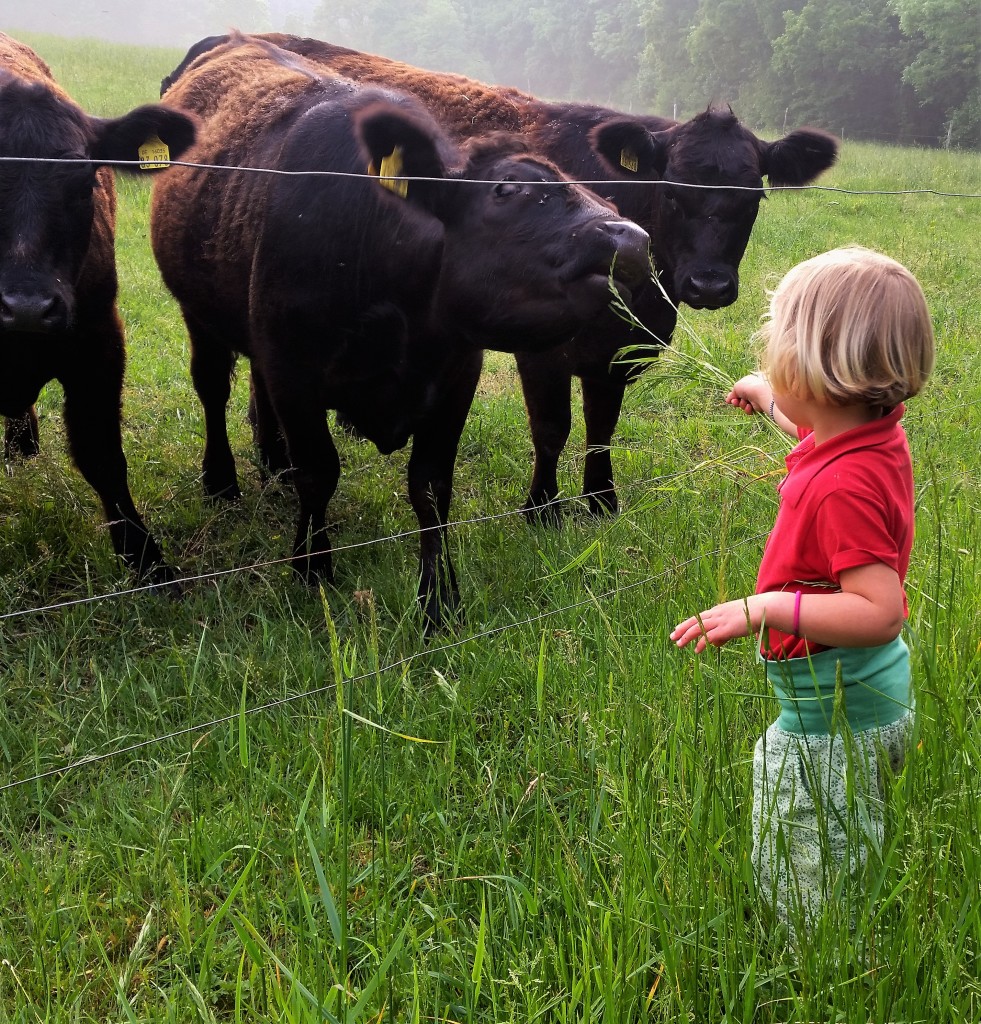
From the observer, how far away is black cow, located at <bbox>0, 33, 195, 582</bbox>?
10.4 feet

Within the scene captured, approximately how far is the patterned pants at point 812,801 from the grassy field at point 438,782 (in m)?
0.06

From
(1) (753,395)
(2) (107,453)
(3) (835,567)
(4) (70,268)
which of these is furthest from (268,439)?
(3) (835,567)

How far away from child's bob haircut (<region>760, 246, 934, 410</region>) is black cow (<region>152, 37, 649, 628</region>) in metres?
1.60

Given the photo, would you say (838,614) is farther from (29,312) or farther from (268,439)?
(268,439)

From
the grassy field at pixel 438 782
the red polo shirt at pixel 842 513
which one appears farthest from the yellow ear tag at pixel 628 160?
the red polo shirt at pixel 842 513

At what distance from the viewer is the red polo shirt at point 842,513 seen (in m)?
1.69

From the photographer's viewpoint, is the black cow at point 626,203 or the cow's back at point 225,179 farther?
the black cow at point 626,203

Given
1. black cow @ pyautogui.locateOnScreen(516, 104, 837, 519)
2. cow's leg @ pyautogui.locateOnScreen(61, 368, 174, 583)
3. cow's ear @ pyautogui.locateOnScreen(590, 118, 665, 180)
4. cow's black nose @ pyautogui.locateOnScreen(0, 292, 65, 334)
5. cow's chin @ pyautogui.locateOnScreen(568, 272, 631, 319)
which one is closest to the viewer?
cow's black nose @ pyautogui.locateOnScreen(0, 292, 65, 334)

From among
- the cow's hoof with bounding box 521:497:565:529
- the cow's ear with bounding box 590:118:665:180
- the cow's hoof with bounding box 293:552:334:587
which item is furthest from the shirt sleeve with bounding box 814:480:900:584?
the cow's ear with bounding box 590:118:665:180

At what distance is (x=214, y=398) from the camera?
16.9 feet

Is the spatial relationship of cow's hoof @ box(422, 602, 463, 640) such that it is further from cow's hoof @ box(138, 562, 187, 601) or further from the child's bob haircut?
the child's bob haircut

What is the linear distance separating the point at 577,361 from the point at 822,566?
322cm

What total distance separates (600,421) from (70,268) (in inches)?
109

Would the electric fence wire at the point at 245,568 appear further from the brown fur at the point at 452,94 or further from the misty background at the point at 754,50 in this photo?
the misty background at the point at 754,50
